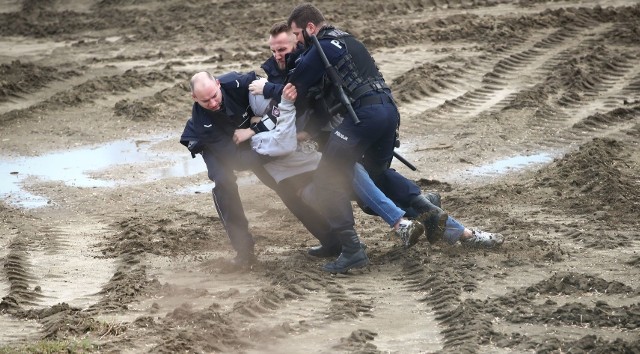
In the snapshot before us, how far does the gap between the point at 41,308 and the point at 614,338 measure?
3.98 meters

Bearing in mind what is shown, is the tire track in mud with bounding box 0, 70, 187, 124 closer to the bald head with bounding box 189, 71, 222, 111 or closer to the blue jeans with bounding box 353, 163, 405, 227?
the bald head with bounding box 189, 71, 222, 111

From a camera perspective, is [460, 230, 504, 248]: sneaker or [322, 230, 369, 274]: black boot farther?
[460, 230, 504, 248]: sneaker

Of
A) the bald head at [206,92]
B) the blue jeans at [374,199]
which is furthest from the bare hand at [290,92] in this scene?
the blue jeans at [374,199]

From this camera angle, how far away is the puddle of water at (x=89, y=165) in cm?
1210

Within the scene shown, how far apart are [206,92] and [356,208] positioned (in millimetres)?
2948

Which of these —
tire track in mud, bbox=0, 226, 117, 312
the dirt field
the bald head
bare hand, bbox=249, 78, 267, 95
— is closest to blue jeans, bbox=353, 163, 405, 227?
the dirt field

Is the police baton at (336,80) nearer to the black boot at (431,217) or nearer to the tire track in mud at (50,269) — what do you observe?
the black boot at (431,217)

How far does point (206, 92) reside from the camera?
26.9 feet

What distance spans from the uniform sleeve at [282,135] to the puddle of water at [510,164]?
406 centimetres

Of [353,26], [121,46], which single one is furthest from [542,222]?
[121,46]

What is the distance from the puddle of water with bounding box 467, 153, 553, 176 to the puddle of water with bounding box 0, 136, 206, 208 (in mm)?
3131

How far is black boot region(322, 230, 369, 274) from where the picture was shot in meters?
8.54

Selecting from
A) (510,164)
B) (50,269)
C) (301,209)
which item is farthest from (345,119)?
(510,164)

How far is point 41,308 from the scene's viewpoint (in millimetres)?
7902
